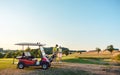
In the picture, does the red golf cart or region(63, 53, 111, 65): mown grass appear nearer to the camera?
the red golf cart

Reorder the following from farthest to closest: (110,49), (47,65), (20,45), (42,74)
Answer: (110,49) → (20,45) → (47,65) → (42,74)

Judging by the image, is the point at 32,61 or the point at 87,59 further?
the point at 87,59

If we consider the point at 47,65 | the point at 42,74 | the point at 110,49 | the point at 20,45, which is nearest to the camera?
the point at 42,74

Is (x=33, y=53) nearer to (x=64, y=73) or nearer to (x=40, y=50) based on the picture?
(x=40, y=50)

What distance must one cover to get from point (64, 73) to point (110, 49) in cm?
8940

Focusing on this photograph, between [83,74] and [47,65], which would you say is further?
[47,65]

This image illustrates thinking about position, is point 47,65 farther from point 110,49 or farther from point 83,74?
point 110,49

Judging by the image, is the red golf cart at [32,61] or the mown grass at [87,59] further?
the mown grass at [87,59]

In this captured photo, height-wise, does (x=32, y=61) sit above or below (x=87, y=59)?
below

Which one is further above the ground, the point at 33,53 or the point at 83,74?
the point at 33,53

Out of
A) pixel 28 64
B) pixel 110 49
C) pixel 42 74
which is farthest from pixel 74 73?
pixel 110 49

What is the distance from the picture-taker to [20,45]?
28.3 m

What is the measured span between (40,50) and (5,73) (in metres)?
5.67

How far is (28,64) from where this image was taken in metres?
26.5
